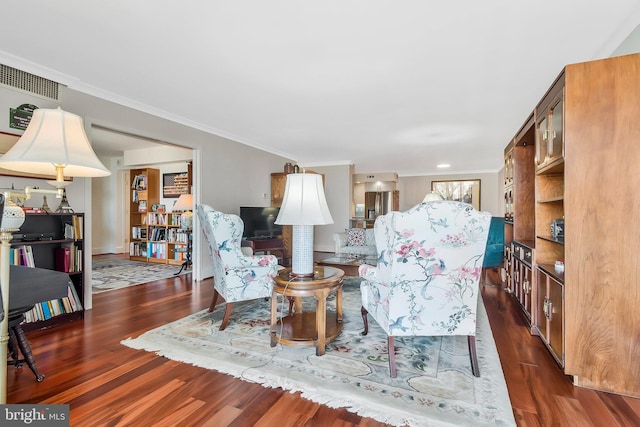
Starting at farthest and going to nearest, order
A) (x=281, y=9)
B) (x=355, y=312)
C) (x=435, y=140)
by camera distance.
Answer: (x=435, y=140) → (x=355, y=312) → (x=281, y=9)

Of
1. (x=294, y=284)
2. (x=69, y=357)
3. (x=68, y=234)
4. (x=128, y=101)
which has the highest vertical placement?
(x=128, y=101)

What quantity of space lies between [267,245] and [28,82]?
358cm

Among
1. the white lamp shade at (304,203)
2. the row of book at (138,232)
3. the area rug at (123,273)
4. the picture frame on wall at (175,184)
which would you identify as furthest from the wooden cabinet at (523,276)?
the row of book at (138,232)

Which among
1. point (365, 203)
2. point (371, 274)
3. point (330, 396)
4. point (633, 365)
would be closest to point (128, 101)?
point (371, 274)

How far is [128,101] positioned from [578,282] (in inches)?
176

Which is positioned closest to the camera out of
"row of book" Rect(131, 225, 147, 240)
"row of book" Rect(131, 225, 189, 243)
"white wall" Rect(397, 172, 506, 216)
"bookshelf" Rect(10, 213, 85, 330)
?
"bookshelf" Rect(10, 213, 85, 330)

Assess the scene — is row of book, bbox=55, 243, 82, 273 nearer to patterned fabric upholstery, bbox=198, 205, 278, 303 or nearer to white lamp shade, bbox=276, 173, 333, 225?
patterned fabric upholstery, bbox=198, 205, 278, 303

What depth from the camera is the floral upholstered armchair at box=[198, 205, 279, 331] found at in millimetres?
2600

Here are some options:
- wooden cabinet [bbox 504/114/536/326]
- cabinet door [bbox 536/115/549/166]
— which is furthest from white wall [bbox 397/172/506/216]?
cabinet door [bbox 536/115/549/166]

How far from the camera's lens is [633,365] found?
1.70 meters

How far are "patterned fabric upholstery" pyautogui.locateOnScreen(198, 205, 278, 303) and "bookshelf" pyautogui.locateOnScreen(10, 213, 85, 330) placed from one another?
1.36 m

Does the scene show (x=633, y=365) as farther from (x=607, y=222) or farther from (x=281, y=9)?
(x=281, y=9)

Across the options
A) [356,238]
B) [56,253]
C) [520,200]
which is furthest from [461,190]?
[56,253]

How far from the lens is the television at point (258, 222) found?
525 cm
